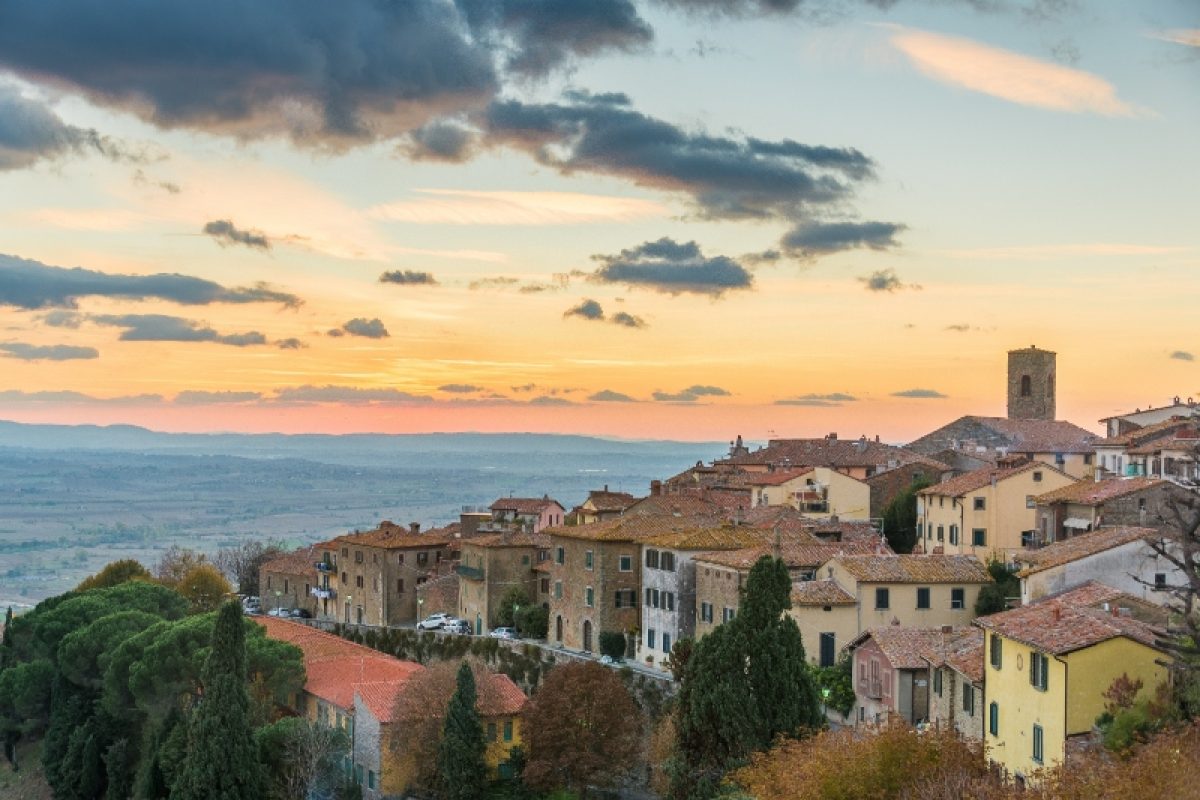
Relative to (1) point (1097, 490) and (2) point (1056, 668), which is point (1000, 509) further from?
(2) point (1056, 668)

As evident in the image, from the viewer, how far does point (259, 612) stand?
8850cm

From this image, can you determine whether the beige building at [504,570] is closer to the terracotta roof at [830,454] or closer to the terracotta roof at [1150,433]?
the terracotta roof at [830,454]

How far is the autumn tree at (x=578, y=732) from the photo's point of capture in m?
45.5

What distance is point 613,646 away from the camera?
55625 millimetres

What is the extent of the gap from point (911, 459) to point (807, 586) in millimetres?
28023

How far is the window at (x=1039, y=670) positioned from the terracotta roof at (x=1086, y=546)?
842cm

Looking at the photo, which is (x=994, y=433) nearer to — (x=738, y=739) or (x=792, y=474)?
(x=792, y=474)

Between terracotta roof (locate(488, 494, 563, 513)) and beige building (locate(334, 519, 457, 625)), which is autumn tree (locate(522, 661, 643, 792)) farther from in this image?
terracotta roof (locate(488, 494, 563, 513))

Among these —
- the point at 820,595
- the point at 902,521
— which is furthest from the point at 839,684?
the point at 902,521

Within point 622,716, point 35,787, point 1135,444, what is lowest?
point 35,787

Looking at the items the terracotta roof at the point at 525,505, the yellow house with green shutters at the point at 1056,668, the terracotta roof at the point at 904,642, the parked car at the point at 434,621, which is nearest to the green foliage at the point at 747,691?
the terracotta roof at the point at 904,642

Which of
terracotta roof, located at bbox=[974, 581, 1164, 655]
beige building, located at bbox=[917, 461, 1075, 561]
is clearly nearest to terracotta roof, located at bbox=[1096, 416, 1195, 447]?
beige building, located at bbox=[917, 461, 1075, 561]

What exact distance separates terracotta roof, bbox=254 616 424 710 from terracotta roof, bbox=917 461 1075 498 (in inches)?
928

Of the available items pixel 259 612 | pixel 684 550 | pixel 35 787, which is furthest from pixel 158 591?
pixel 684 550
